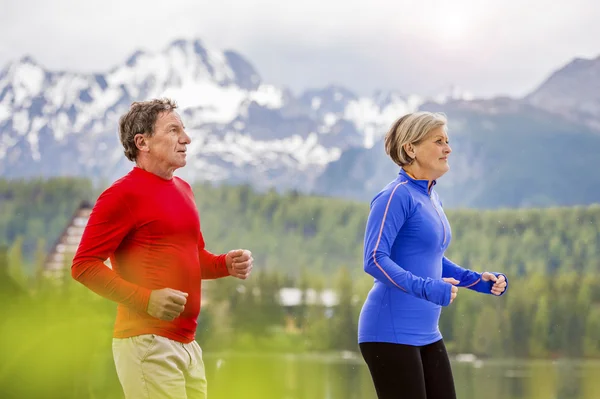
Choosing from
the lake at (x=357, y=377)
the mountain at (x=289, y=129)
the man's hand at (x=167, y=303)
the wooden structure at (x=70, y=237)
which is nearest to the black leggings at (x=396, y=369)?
the man's hand at (x=167, y=303)

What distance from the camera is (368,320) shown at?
2.09m

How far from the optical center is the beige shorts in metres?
1.87

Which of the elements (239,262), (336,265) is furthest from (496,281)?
(336,265)

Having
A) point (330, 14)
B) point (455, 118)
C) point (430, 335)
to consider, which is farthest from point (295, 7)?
point (430, 335)

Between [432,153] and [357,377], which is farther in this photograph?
[357,377]

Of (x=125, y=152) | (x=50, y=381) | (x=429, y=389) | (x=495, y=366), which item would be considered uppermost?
(x=125, y=152)

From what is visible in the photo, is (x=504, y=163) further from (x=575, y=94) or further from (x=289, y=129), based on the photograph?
(x=289, y=129)

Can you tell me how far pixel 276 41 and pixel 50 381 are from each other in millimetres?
87258

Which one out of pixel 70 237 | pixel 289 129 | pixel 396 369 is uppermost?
pixel 289 129

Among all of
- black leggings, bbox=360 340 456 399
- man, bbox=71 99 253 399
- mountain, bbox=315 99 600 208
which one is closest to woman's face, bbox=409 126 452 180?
black leggings, bbox=360 340 456 399

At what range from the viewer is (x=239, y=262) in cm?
Answer: 203

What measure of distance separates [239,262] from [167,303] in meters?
0.27

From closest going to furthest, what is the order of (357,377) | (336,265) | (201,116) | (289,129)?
(357,377)
(336,265)
(201,116)
(289,129)

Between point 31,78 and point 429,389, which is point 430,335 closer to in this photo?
point 429,389
